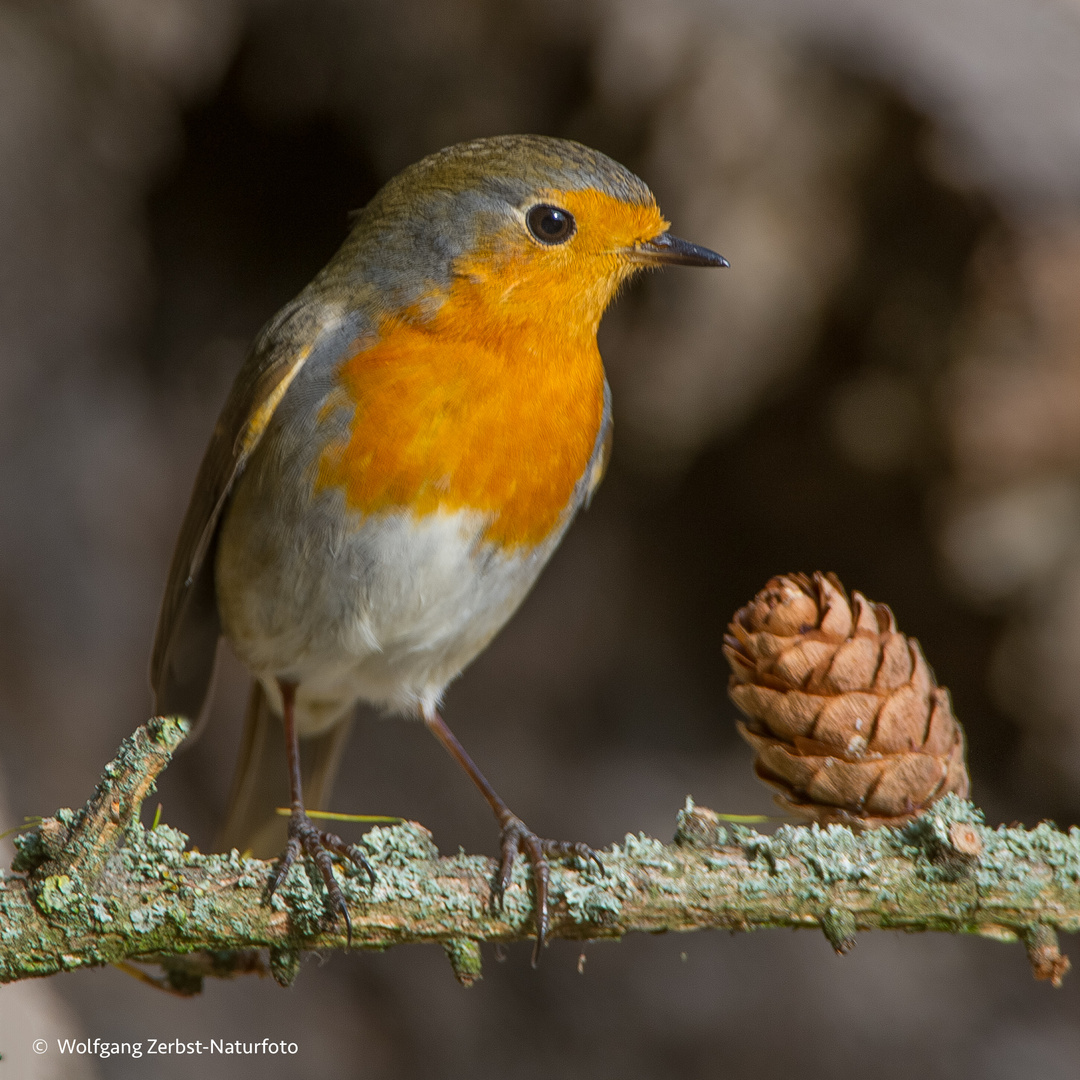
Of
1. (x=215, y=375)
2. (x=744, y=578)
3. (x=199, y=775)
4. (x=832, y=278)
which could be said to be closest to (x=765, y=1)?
(x=832, y=278)

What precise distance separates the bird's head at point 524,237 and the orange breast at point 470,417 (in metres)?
0.03

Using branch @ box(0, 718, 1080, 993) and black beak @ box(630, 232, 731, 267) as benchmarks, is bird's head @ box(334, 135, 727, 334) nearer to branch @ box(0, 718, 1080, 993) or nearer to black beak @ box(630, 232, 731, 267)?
black beak @ box(630, 232, 731, 267)

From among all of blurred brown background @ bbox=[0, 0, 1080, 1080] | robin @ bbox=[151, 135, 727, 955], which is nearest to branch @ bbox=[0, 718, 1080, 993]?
robin @ bbox=[151, 135, 727, 955]

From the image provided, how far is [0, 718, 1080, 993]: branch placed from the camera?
1273 millimetres

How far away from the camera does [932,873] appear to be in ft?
4.30

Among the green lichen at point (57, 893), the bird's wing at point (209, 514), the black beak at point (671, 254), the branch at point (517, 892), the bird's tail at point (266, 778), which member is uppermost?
the black beak at point (671, 254)

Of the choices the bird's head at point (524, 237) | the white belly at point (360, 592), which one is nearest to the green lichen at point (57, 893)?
the white belly at point (360, 592)

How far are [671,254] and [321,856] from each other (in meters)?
1.24

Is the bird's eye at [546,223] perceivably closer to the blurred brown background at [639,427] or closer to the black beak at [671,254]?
the black beak at [671,254]

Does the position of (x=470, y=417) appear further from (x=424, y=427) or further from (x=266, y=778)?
(x=266, y=778)

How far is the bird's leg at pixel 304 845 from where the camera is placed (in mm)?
1368

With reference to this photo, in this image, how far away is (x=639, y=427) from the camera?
2.96 metres

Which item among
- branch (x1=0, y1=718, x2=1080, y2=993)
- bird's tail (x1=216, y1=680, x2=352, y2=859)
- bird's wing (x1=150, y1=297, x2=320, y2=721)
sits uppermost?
bird's wing (x1=150, y1=297, x2=320, y2=721)

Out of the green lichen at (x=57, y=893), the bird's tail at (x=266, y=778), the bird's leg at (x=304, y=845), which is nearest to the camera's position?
the green lichen at (x=57, y=893)
